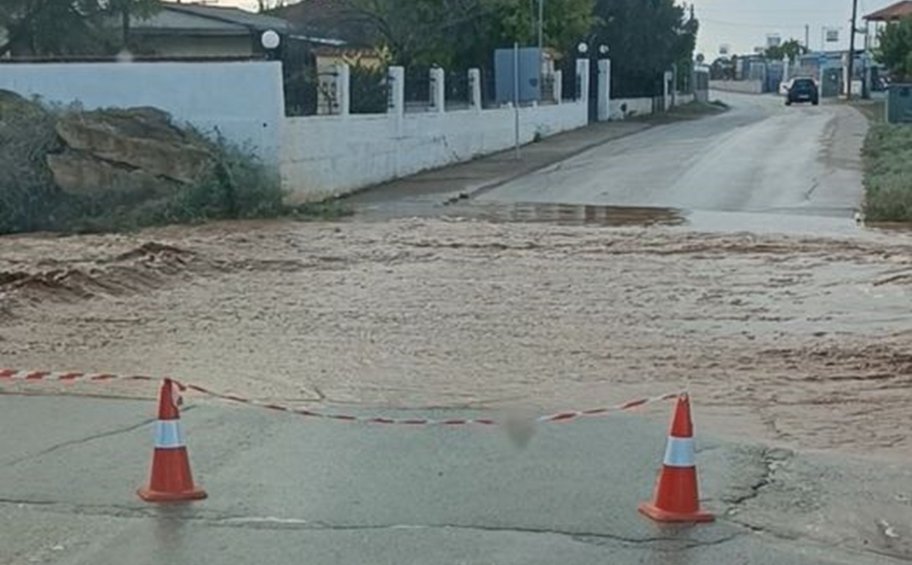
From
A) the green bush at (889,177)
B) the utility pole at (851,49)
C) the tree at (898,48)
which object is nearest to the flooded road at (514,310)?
the green bush at (889,177)

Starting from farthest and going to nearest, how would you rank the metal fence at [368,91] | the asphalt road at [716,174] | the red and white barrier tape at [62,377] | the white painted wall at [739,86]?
the white painted wall at [739,86]
the metal fence at [368,91]
the asphalt road at [716,174]
the red and white barrier tape at [62,377]

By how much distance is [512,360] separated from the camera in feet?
37.4

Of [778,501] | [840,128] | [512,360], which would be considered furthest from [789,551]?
[840,128]

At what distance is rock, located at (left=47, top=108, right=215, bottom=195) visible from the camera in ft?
74.9

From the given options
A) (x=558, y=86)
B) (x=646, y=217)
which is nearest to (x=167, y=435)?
(x=646, y=217)

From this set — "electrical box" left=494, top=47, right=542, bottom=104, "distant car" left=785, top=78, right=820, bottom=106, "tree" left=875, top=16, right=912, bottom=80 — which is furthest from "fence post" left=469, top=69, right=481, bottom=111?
"distant car" left=785, top=78, right=820, bottom=106

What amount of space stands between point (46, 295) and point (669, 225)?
11018 mm

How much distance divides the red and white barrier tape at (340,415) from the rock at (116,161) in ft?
41.4

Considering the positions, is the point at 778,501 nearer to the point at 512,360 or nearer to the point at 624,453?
the point at 624,453

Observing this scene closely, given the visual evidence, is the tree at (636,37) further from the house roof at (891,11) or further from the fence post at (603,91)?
the house roof at (891,11)

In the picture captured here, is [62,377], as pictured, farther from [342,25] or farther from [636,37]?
[636,37]

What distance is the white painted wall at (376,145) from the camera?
25891 millimetres

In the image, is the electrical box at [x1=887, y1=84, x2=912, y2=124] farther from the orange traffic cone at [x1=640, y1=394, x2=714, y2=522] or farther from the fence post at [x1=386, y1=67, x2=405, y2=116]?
the orange traffic cone at [x1=640, y1=394, x2=714, y2=522]

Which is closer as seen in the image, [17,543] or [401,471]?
[17,543]
